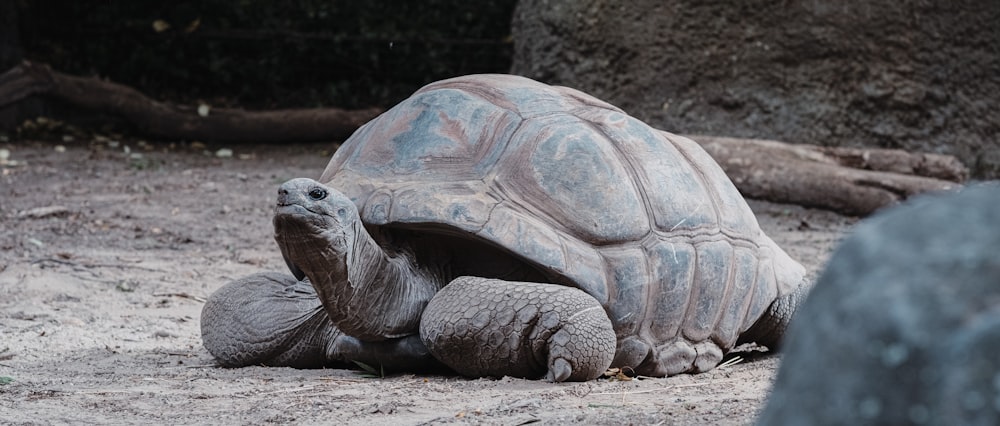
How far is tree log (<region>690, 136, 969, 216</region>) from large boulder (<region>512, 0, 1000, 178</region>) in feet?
2.46

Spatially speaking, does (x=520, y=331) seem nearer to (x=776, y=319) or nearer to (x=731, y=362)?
(x=731, y=362)

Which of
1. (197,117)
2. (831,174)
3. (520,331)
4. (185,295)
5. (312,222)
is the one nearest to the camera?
(312,222)

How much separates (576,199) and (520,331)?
41 cm

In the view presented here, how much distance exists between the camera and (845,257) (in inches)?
35.5

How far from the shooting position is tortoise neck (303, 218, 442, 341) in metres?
2.71

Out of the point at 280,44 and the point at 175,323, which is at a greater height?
the point at 175,323

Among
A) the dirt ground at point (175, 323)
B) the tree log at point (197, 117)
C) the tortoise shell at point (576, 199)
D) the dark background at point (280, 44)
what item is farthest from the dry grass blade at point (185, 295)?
the dark background at point (280, 44)

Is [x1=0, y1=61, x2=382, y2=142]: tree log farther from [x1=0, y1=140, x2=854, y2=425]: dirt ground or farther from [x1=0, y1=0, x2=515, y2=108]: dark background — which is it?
[x1=0, y1=0, x2=515, y2=108]: dark background

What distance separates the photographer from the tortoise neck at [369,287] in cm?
271

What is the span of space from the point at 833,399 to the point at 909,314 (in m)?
0.09

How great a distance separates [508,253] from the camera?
9.29 feet

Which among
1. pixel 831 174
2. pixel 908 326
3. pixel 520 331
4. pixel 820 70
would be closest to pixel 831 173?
pixel 831 174

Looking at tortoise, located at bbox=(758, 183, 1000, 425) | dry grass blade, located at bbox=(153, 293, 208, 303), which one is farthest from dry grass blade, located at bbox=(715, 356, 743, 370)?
tortoise, located at bbox=(758, 183, 1000, 425)

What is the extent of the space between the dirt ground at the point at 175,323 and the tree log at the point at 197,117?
54 cm
